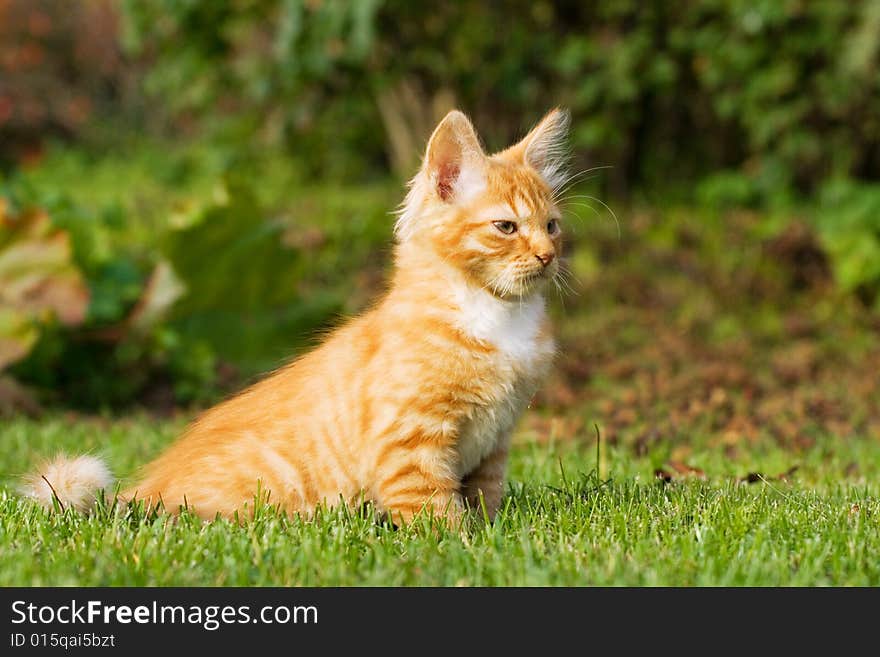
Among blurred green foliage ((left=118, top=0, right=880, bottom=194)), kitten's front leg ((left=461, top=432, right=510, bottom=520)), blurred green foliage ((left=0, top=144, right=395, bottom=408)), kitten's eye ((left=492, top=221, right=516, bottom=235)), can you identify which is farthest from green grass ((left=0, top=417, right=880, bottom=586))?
blurred green foliage ((left=118, top=0, right=880, bottom=194))

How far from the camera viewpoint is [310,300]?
295 inches

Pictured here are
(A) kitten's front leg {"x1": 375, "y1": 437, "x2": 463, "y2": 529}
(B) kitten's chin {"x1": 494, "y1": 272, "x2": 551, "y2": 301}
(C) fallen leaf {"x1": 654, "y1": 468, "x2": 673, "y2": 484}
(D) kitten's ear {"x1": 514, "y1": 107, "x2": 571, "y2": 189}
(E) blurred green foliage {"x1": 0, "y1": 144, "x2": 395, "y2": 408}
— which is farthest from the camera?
(E) blurred green foliage {"x1": 0, "y1": 144, "x2": 395, "y2": 408}

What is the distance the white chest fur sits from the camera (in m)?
3.49

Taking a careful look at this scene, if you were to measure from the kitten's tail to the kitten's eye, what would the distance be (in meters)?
1.50

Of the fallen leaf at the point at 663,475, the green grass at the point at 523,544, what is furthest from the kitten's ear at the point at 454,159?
the fallen leaf at the point at 663,475

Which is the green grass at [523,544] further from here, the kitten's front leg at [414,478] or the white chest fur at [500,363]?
the white chest fur at [500,363]

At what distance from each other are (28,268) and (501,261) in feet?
12.0

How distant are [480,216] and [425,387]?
584 mm

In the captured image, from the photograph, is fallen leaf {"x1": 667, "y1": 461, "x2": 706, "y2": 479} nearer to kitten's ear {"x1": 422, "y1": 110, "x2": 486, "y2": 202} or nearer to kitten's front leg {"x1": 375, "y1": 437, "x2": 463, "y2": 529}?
kitten's front leg {"x1": 375, "y1": 437, "x2": 463, "y2": 529}

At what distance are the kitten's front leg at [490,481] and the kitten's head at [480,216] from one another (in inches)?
21.5

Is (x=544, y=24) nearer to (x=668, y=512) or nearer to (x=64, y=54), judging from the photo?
(x=668, y=512)

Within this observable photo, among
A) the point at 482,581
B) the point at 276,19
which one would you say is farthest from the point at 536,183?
the point at 276,19

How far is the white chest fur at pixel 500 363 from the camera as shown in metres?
3.49

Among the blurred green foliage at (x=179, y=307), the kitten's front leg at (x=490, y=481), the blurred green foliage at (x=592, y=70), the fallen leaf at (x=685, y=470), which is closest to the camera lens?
the kitten's front leg at (x=490, y=481)
